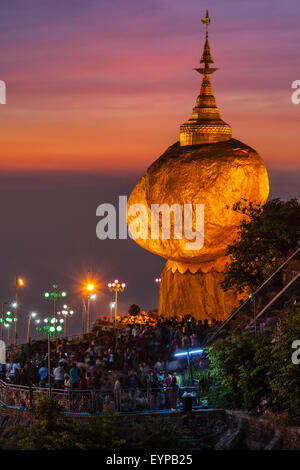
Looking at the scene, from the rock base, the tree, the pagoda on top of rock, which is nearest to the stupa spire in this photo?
the pagoda on top of rock

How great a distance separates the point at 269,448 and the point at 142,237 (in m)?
34.7

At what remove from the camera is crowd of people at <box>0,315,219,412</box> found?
35.4m

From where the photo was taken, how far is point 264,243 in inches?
1786

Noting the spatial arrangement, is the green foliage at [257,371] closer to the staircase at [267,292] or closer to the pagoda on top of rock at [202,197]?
the staircase at [267,292]

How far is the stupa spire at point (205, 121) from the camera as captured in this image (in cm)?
6228

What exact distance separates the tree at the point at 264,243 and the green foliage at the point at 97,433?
14532 millimetres

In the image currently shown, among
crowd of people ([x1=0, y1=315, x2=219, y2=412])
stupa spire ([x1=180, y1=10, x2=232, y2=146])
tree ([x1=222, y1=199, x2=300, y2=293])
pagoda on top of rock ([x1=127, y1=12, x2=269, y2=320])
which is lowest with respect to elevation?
crowd of people ([x1=0, y1=315, x2=219, y2=412])

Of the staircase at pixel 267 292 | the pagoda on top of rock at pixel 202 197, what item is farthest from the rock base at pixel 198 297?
the staircase at pixel 267 292

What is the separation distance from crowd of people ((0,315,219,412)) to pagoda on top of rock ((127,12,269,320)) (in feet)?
32.6

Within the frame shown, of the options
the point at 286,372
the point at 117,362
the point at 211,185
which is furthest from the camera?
the point at 211,185

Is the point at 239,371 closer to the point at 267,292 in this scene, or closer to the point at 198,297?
the point at 267,292

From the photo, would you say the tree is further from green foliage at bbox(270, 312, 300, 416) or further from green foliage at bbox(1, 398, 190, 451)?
green foliage at bbox(1, 398, 190, 451)

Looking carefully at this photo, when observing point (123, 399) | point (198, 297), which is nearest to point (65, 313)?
point (198, 297)

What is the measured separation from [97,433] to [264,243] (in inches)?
→ 671
